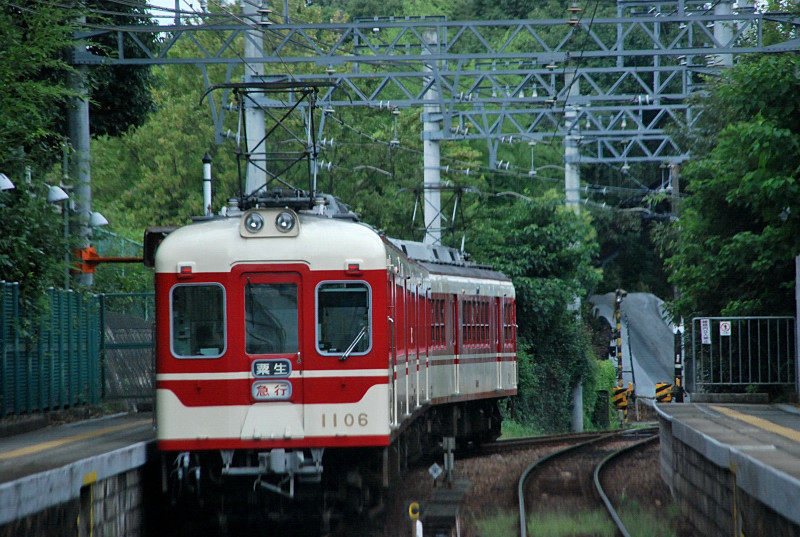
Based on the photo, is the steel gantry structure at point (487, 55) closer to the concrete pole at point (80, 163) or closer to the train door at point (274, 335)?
the concrete pole at point (80, 163)

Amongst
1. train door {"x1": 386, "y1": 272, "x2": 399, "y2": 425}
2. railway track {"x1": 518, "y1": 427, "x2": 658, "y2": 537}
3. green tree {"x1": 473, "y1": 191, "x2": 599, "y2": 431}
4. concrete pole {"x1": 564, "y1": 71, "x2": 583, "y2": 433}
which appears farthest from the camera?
green tree {"x1": 473, "y1": 191, "x2": 599, "y2": 431}

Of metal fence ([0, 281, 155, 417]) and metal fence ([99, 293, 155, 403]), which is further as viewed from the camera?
metal fence ([99, 293, 155, 403])

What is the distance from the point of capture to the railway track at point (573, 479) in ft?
43.8

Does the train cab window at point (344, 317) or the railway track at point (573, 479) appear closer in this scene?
the train cab window at point (344, 317)

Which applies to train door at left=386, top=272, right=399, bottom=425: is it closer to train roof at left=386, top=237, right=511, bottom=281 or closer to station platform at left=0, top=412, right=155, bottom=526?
station platform at left=0, top=412, right=155, bottom=526

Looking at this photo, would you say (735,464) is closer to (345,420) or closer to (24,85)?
(345,420)

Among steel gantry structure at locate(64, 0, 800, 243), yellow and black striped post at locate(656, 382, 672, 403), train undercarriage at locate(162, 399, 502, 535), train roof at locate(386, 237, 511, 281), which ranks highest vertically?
steel gantry structure at locate(64, 0, 800, 243)

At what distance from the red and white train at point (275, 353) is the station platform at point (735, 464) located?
285cm

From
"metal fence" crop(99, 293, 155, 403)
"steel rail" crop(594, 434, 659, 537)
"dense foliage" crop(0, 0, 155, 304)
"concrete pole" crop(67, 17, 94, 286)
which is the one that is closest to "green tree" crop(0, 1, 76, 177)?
"dense foliage" crop(0, 0, 155, 304)

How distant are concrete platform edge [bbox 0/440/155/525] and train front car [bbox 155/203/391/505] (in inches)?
23.1

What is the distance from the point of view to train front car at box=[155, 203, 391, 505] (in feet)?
34.2

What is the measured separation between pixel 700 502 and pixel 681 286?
889 centimetres

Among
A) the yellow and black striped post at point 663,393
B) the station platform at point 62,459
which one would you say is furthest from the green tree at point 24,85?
the yellow and black striped post at point 663,393

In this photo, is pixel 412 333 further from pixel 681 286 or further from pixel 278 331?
pixel 681 286
